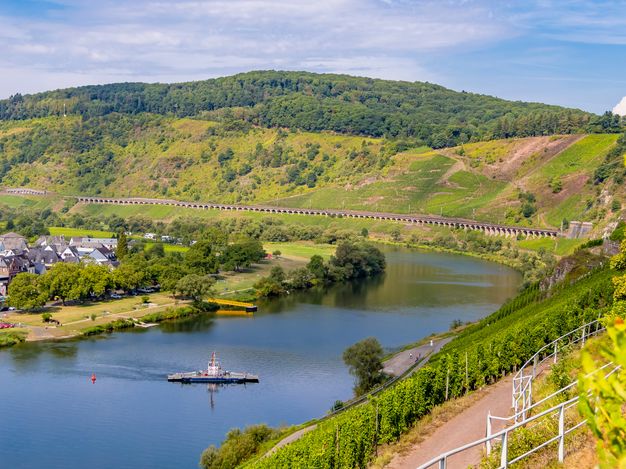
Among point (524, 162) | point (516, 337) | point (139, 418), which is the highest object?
point (524, 162)

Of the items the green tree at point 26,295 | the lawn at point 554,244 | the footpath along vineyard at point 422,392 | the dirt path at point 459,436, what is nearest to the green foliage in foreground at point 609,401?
the dirt path at point 459,436

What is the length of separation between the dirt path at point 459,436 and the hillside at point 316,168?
78177mm

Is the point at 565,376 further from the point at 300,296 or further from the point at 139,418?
the point at 300,296

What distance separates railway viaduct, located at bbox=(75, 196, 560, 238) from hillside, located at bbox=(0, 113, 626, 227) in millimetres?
4266

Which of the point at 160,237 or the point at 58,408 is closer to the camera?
the point at 58,408

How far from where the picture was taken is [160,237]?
357 ft

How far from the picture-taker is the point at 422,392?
24.0 metres

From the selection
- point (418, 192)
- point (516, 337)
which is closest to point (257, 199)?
point (418, 192)

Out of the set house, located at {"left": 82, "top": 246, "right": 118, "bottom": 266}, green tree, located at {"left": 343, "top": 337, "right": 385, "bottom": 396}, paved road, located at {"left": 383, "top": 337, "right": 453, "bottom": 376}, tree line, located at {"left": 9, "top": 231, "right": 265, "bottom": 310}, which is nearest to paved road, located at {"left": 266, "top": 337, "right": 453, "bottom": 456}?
paved road, located at {"left": 383, "top": 337, "right": 453, "bottom": 376}

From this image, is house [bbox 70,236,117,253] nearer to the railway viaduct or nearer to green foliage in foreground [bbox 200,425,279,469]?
the railway viaduct

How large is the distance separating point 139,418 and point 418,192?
4097 inches

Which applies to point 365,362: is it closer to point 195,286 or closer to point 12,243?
point 195,286

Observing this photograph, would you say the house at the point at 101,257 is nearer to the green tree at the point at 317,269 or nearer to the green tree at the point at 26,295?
the green tree at the point at 26,295

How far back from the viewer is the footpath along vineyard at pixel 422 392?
71.4 ft
